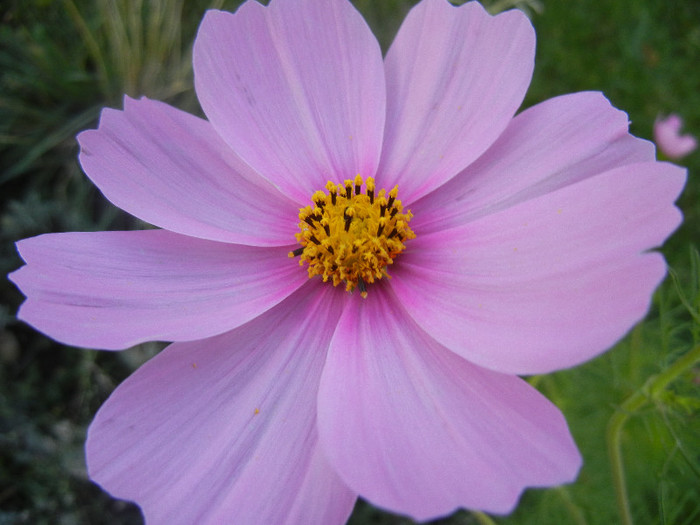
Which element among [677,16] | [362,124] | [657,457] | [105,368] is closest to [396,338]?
[362,124]

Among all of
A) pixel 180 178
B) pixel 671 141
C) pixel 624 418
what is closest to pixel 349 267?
pixel 180 178

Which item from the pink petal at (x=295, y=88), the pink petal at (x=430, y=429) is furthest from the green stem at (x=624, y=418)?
the pink petal at (x=295, y=88)

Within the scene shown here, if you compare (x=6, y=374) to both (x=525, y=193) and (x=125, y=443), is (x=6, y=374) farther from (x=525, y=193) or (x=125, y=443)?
(x=525, y=193)

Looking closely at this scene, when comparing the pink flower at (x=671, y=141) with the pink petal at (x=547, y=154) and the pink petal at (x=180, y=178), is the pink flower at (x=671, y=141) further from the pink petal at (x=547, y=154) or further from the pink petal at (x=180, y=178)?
the pink petal at (x=180, y=178)

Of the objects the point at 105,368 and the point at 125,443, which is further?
the point at 105,368

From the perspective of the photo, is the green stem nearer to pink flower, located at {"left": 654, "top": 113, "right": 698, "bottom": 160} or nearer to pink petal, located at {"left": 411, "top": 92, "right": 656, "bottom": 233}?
pink petal, located at {"left": 411, "top": 92, "right": 656, "bottom": 233}

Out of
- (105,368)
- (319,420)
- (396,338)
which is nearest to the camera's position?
(319,420)

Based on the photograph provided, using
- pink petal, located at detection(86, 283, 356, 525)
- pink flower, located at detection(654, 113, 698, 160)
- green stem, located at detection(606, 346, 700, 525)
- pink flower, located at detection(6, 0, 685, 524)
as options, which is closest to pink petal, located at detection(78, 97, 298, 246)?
pink flower, located at detection(6, 0, 685, 524)
